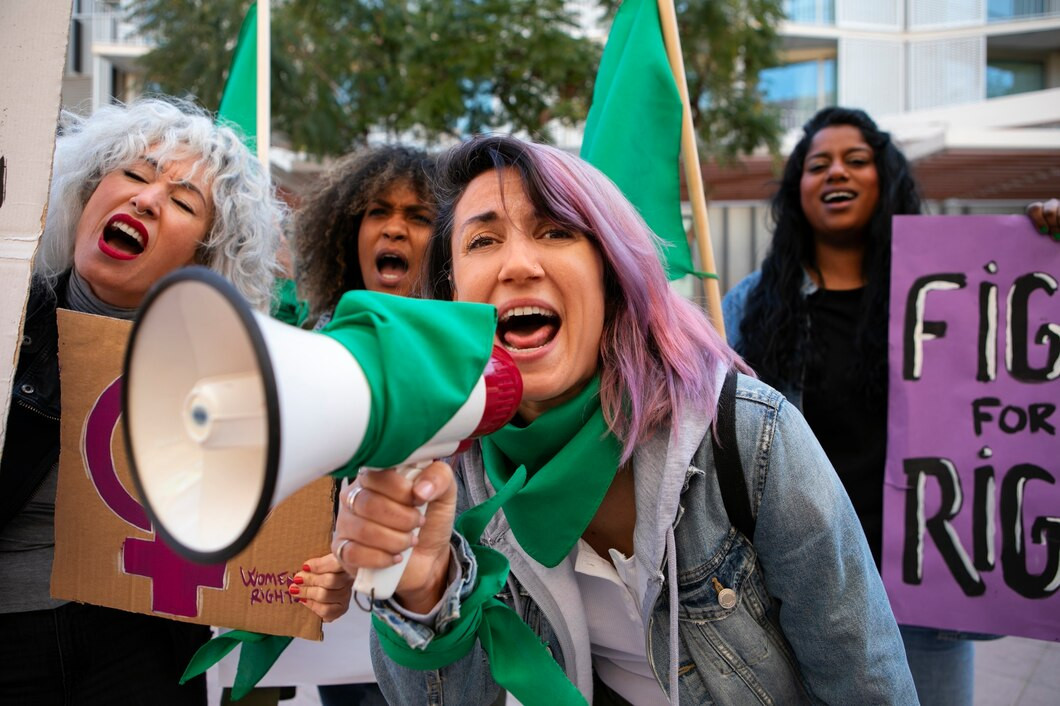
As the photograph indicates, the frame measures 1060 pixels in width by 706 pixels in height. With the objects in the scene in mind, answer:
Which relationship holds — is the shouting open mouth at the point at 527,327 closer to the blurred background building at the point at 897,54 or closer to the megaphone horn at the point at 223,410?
the megaphone horn at the point at 223,410

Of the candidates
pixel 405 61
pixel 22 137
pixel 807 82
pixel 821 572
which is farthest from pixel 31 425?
pixel 807 82

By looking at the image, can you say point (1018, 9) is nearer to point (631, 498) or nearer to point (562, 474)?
point (631, 498)

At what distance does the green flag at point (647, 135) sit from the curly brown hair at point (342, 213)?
0.61 m

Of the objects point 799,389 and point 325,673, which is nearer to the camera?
point 325,673

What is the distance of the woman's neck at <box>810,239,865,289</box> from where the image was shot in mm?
2641

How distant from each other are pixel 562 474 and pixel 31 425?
1.08 m

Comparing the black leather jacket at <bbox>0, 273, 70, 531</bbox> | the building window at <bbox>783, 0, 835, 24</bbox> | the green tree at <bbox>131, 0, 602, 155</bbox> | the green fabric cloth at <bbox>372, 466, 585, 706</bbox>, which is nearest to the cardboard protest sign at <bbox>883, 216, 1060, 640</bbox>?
the green fabric cloth at <bbox>372, 466, 585, 706</bbox>

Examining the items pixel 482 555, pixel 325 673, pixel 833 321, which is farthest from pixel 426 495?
pixel 833 321

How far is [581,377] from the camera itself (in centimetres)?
153

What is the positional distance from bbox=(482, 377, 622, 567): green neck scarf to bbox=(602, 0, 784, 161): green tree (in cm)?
790

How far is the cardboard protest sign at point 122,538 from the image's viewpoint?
1605mm

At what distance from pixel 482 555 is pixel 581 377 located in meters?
0.38

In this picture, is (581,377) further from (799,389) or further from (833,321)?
(833,321)

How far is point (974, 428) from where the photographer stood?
235 cm
